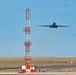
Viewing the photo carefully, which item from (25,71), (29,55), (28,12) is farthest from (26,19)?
(25,71)

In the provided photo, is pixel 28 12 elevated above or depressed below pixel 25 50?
above

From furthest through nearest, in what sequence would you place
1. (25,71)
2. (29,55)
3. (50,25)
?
(50,25)
(29,55)
(25,71)

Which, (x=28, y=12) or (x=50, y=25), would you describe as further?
(x=50, y=25)

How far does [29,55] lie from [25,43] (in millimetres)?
3562

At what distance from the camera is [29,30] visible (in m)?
58.3

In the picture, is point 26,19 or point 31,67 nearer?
point 31,67

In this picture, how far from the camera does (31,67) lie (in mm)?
55156

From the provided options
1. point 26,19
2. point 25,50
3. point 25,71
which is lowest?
point 25,71

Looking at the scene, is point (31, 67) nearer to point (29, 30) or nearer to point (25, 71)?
point (25, 71)

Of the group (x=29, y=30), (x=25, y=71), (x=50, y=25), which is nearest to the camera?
(x=25, y=71)

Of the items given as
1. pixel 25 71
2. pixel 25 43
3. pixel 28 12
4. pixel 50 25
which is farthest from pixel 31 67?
pixel 50 25

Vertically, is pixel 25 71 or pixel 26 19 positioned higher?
pixel 26 19

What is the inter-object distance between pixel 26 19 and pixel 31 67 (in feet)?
28.9

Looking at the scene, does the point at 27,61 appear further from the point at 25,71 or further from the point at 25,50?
the point at 25,71
